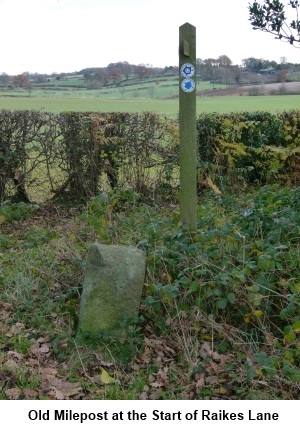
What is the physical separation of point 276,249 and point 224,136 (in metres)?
5.97

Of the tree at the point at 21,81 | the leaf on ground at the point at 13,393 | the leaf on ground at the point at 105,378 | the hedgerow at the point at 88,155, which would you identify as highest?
the tree at the point at 21,81

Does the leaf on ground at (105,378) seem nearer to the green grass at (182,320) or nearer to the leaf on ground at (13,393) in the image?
the green grass at (182,320)

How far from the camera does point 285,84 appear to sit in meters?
12.9

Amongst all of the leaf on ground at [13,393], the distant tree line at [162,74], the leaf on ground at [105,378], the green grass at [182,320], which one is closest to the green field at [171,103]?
the distant tree line at [162,74]

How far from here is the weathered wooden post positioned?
559cm

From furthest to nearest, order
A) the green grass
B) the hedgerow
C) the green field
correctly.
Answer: the green field, the hedgerow, the green grass

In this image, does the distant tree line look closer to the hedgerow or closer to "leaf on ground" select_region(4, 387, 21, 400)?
the hedgerow

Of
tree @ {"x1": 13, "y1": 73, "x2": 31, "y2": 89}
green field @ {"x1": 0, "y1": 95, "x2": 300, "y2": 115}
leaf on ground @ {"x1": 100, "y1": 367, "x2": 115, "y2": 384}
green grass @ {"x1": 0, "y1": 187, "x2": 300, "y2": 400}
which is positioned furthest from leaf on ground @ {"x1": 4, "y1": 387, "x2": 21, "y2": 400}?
green field @ {"x1": 0, "y1": 95, "x2": 300, "y2": 115}

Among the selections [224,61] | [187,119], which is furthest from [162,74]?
[187,119]

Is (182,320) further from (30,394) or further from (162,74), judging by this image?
(162,74)

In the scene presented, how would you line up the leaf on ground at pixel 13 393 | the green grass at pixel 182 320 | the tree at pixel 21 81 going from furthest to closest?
the tree at pixel 21 81 < the green grass at pixel 182 320 < the leaf on ground at pixel 13 393

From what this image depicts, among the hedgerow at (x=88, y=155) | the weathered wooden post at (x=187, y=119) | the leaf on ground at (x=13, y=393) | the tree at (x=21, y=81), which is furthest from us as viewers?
the tree at (x=21, y=81)

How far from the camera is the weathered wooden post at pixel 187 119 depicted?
220 inches
